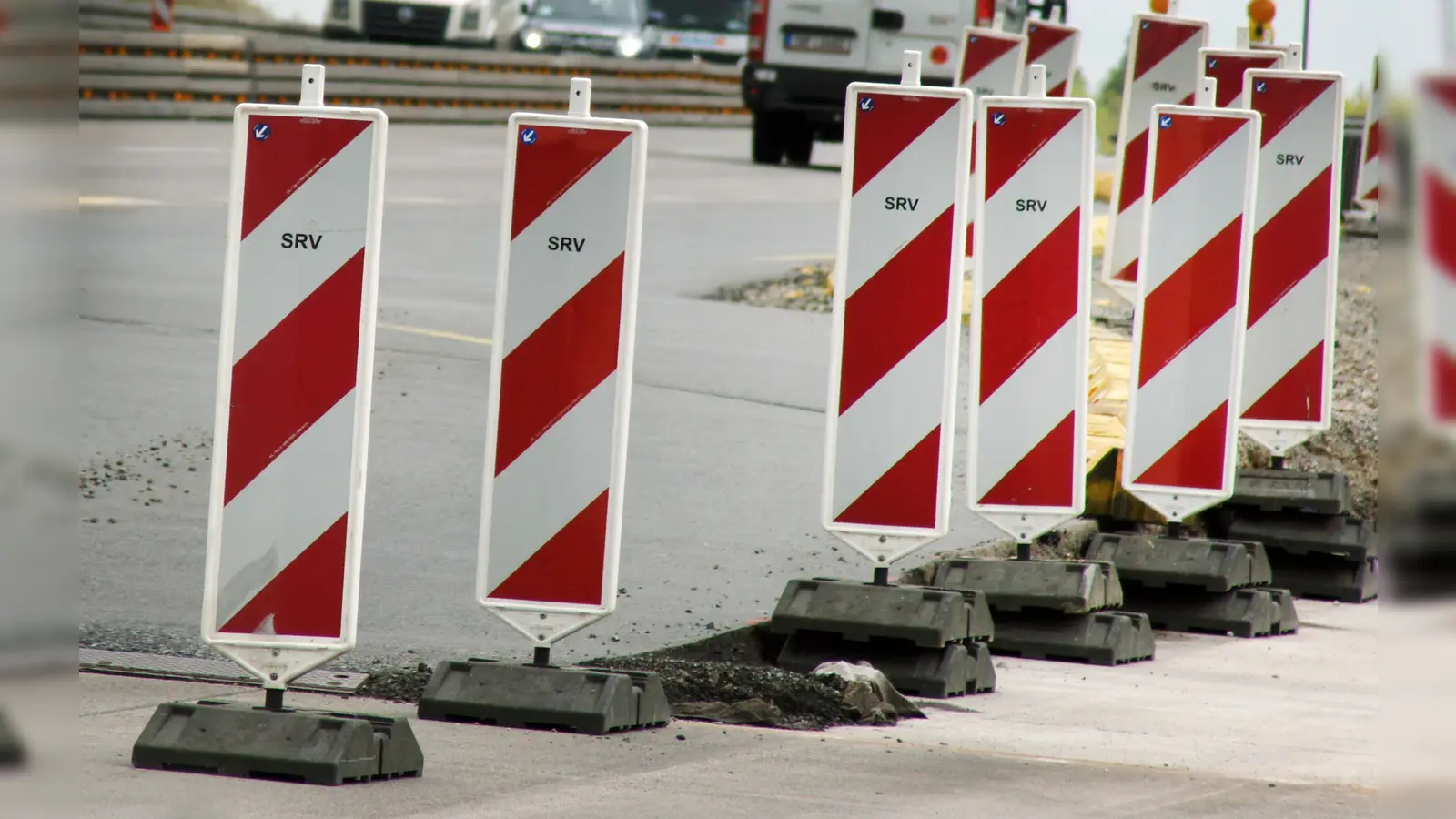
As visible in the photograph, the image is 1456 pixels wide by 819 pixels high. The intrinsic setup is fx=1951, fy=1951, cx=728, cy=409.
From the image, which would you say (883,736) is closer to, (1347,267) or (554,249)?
(554,249)

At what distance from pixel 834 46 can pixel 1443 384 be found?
23.6m

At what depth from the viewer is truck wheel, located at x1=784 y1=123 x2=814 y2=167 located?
25609 mm

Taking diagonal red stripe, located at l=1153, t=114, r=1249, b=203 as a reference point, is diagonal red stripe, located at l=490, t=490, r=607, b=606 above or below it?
below

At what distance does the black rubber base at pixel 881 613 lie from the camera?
5488 mm

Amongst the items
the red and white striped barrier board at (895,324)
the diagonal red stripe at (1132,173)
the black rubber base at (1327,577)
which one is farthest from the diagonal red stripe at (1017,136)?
the diagonal red stripe at (1132,173)

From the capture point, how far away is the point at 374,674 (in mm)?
5219

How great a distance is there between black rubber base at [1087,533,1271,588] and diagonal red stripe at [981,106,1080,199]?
5.06ft

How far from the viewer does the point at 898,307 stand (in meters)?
5.58

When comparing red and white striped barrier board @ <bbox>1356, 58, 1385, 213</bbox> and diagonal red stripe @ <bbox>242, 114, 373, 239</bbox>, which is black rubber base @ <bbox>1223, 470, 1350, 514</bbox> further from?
red and white striped barrier board @ <bbox>1356, 58, 1385, 213</bbox>

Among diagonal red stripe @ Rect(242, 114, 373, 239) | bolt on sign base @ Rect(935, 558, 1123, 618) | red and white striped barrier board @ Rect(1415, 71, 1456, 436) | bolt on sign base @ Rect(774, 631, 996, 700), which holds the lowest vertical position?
bolt on sign base @ Rect(774, 631, 996, 700)

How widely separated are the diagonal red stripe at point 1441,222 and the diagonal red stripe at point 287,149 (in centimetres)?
356

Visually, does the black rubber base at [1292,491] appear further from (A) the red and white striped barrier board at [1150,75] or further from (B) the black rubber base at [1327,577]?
(A) the red and white striped barrier board at [1150,75]

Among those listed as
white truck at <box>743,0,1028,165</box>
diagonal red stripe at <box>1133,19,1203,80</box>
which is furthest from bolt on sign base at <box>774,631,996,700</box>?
white truck at <box>743,0,1028,165</box>

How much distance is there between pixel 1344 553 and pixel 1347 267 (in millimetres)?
12002
